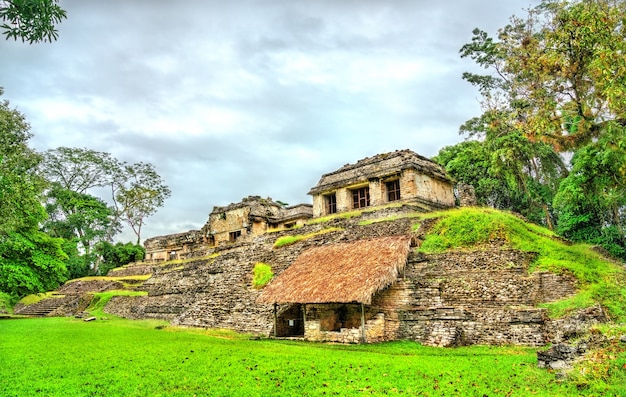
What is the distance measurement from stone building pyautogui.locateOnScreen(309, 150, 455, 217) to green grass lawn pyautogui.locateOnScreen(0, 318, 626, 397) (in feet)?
37.4

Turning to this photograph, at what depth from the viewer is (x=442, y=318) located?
11.9 metres

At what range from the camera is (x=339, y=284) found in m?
13.0

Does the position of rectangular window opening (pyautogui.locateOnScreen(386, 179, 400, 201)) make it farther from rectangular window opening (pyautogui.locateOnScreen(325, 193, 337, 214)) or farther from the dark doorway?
the dark doorway

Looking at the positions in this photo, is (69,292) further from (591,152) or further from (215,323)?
(591,152)

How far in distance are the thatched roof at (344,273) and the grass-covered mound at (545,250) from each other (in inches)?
65.0

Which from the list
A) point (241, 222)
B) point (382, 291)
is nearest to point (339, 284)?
point (382, 291)

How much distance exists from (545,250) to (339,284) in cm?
645

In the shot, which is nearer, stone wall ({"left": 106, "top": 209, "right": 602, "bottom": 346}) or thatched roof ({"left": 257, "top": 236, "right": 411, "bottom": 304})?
stone wall ({"left": 106, "top": 209, "right": 602, "bottom": 346})

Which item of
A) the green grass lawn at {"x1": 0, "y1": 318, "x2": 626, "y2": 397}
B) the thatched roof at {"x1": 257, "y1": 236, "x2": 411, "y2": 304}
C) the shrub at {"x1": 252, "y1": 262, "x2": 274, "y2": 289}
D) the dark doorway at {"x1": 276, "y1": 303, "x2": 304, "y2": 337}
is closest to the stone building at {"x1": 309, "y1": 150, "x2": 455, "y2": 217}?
the shrub at {"x1": 252, "y1": 262, "x2": 274, "y2": 289}

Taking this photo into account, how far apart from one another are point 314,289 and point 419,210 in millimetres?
9251

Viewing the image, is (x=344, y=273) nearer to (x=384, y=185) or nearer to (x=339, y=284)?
(x=339, y=284)

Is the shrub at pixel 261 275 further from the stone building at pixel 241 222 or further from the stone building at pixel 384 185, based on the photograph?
the stone building at pixel 241 222

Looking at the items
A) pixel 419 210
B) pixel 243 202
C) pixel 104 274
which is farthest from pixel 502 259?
pixel 104 274

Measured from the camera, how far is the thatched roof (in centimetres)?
1239
